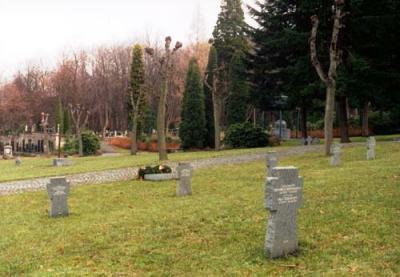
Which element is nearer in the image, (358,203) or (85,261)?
(85,261)

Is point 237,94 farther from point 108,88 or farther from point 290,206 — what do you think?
point 290,206

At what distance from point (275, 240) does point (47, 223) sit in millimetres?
6109

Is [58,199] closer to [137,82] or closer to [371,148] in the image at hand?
[371,148]

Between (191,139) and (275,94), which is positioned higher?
(275,94)

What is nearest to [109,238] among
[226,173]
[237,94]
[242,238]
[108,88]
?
[242,238]

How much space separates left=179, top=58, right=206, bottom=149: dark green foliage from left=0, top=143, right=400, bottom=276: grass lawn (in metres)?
28.9

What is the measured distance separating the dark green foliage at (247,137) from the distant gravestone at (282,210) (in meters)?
30.2

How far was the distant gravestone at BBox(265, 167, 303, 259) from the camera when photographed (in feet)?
23.3

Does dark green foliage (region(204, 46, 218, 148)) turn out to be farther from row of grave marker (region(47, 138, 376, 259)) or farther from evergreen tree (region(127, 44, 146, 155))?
row of grave marker (region(47, 138, 376, 259))

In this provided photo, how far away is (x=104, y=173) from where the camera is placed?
883 inches

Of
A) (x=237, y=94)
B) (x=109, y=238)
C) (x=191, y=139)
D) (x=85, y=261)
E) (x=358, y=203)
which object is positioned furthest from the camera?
(x=237, y=94)

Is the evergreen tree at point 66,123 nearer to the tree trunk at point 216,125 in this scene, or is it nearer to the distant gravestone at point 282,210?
the tree trunk at point 216,125

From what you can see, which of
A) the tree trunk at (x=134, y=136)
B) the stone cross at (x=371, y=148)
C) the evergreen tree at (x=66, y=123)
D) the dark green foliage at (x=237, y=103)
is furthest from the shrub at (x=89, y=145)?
the stone cross at (x=371, y=148)

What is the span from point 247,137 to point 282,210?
3049cm
